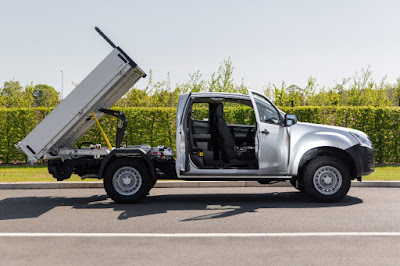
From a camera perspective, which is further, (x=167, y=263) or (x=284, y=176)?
(x=284, y=176)

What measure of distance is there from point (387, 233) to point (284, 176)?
286 cm

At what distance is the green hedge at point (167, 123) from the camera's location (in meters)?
16.5

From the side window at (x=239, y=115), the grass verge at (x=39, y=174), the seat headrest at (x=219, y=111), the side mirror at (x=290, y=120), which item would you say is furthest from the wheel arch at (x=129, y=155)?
the side window at (x=239, y=115)

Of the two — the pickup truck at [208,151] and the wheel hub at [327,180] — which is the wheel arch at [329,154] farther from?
the wheel hub at [327,180]

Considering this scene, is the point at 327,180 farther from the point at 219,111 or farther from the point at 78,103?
the point at 78,103

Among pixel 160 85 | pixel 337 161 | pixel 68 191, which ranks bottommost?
pixel 68 191

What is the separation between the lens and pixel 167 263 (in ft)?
17.1

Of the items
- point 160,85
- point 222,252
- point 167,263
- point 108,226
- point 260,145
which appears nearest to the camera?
point 167,263

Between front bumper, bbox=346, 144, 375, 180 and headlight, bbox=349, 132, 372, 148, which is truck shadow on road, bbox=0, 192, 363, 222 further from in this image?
headlight, bbox=349, 132, 372, 148

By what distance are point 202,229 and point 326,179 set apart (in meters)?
3.30

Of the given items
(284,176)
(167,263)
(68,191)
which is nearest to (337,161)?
(284,176)

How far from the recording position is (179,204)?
9.28 metres

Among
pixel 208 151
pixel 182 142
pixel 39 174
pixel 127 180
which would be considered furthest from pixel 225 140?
pixel 39 174

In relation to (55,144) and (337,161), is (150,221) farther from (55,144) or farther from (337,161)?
(337,161)
